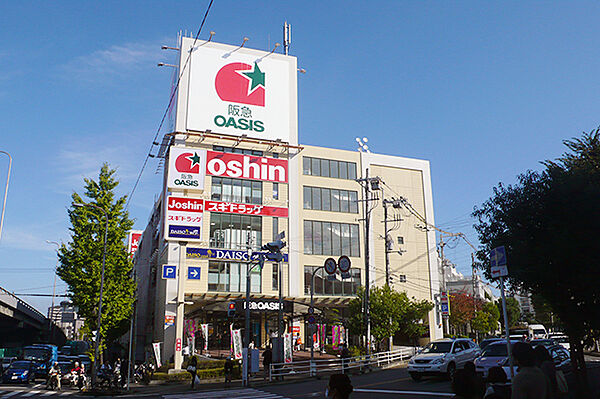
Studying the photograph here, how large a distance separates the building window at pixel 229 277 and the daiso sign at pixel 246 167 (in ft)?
26.9

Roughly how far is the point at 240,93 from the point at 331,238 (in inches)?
665

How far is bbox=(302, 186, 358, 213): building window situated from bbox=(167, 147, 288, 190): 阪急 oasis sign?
3.13 metres

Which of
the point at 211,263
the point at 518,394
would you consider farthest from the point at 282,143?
the point at 518,394

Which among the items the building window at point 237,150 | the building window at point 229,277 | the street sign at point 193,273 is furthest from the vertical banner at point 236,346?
the building window at point 237,150

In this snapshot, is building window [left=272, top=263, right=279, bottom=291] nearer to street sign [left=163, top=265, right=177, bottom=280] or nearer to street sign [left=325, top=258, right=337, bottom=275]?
street sign [left=163, top=265, right=177, bottom=280]

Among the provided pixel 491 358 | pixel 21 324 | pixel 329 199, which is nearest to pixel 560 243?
pixel 491 358

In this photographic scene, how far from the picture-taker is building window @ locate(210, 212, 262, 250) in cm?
4279

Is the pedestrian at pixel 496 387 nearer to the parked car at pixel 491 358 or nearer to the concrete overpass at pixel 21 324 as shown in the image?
the parked car at pixel 491 358

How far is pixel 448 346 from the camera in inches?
854

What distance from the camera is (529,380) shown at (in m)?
5.29

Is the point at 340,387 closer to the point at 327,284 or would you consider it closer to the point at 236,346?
the point at 236,346

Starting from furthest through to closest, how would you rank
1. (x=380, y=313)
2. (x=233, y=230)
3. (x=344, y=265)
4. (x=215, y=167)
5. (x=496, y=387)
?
(x=215, y=167) < (x=233, y=230) < (x=380, y=313) < (x=344, y=265) < (x=496, y=387)

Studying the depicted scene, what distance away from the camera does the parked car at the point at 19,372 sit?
30.7 m

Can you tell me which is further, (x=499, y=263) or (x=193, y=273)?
(x=193, y=273)
